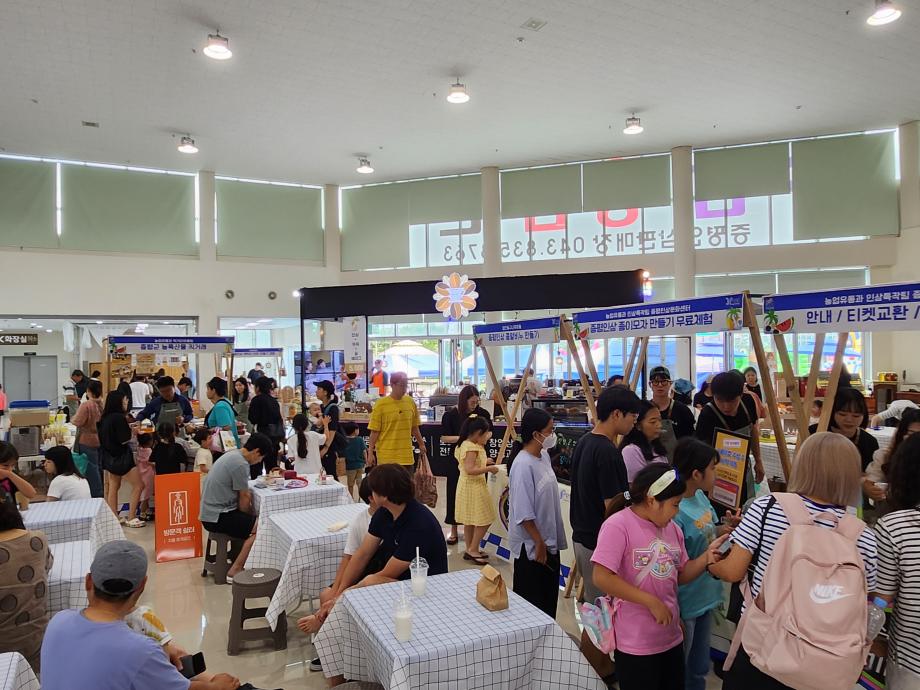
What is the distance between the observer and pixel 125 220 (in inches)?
514

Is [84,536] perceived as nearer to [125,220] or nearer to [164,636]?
[164,636]

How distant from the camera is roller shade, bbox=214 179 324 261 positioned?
14.0 metres

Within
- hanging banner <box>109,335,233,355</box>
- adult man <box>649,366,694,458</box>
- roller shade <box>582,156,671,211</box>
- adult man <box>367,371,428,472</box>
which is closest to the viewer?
adult man <box>649,366,694,458</box>

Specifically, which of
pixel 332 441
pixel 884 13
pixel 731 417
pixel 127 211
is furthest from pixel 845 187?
pixel 127 211

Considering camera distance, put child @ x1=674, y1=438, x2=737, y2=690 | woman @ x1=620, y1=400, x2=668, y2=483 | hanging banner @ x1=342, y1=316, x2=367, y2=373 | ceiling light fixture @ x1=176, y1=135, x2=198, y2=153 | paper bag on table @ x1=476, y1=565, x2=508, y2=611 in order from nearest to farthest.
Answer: paper bag on table @ x1=476, y1=565, x2=508, y2=611 < child @ x1=674, y1=438, x2=737, y2=690 < woman @ x1=620, y1=400, x2=668, y2=483 < ceiling light fixture @ x1=176, y1=135, x2=198, y2=153 < hanging banner @ x1=342, y1=316, x2=367, y2=373

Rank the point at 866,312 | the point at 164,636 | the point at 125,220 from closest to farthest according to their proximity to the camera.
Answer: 1. the point at 164,636
2. the point at 866,312
3. the point at 125,220

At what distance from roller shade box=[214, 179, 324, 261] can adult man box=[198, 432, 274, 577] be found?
33.3ft

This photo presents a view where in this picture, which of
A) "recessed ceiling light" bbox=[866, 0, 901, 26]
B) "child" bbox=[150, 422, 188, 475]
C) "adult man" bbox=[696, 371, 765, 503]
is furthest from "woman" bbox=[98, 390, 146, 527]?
"recessed ceiling light" bbox=[866, 0, 901, 26]

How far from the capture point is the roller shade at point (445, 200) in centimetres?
1418

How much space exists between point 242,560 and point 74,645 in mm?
3166

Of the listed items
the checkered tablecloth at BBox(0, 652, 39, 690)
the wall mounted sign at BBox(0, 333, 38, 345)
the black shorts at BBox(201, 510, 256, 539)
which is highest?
the wall mounted sign at BBox(0, 333, 38, 345)

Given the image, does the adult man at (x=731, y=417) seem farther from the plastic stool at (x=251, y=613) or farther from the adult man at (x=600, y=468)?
the plastic stool at (x=251, y=613)

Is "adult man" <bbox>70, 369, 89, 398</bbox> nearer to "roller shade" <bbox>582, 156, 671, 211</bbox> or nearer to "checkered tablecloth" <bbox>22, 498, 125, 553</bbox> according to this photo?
"checkered tablecloth" <bbox>22, 498, 125, 553</bbox>

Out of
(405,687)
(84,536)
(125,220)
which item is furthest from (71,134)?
(405,687)
